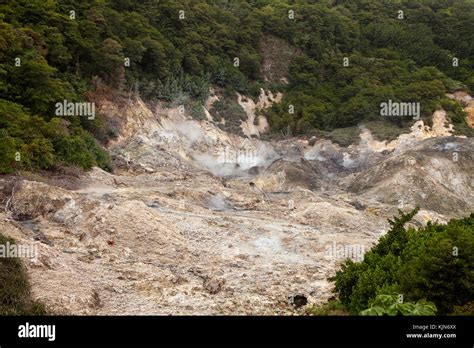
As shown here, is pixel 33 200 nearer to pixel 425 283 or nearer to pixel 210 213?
pixel 210 213

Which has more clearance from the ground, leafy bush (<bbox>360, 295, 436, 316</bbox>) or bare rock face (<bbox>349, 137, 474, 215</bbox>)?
bare rock face (<bbox>349, 137, 474, 215</bbox>)

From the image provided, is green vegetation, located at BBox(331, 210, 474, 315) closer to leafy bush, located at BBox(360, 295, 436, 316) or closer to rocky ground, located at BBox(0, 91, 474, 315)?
leafy bush, located at BBox(360, 295, 436, 316)

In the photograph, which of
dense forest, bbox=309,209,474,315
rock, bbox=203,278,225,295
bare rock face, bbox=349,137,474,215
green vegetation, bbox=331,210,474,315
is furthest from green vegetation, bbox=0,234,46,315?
bare rock face, bbox=349,137,474,215

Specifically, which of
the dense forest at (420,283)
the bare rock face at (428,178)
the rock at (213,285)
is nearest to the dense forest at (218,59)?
the bare rock face at (428,178)

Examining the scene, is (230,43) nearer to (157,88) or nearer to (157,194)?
(157,88)

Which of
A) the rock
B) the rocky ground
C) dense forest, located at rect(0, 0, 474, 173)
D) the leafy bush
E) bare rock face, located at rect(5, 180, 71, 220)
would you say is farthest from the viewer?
dense forest, located at rect(0, 0, 474, 173)

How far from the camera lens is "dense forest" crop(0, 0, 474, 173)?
2409 centimetres

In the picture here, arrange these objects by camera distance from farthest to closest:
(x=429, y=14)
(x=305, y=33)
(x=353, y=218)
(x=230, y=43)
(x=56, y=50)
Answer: (x=429, y=14)
(x=305, y=33)
(x=230, y=43)
(x=56, y=50)
(x=353, y=218)

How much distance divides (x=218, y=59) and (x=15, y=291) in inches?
1208

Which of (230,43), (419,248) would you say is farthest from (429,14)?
(419,248)

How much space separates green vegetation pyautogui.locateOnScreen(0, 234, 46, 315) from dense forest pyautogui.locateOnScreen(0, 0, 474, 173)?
795 cm

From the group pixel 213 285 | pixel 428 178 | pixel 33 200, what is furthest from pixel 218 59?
pixel 213 285
